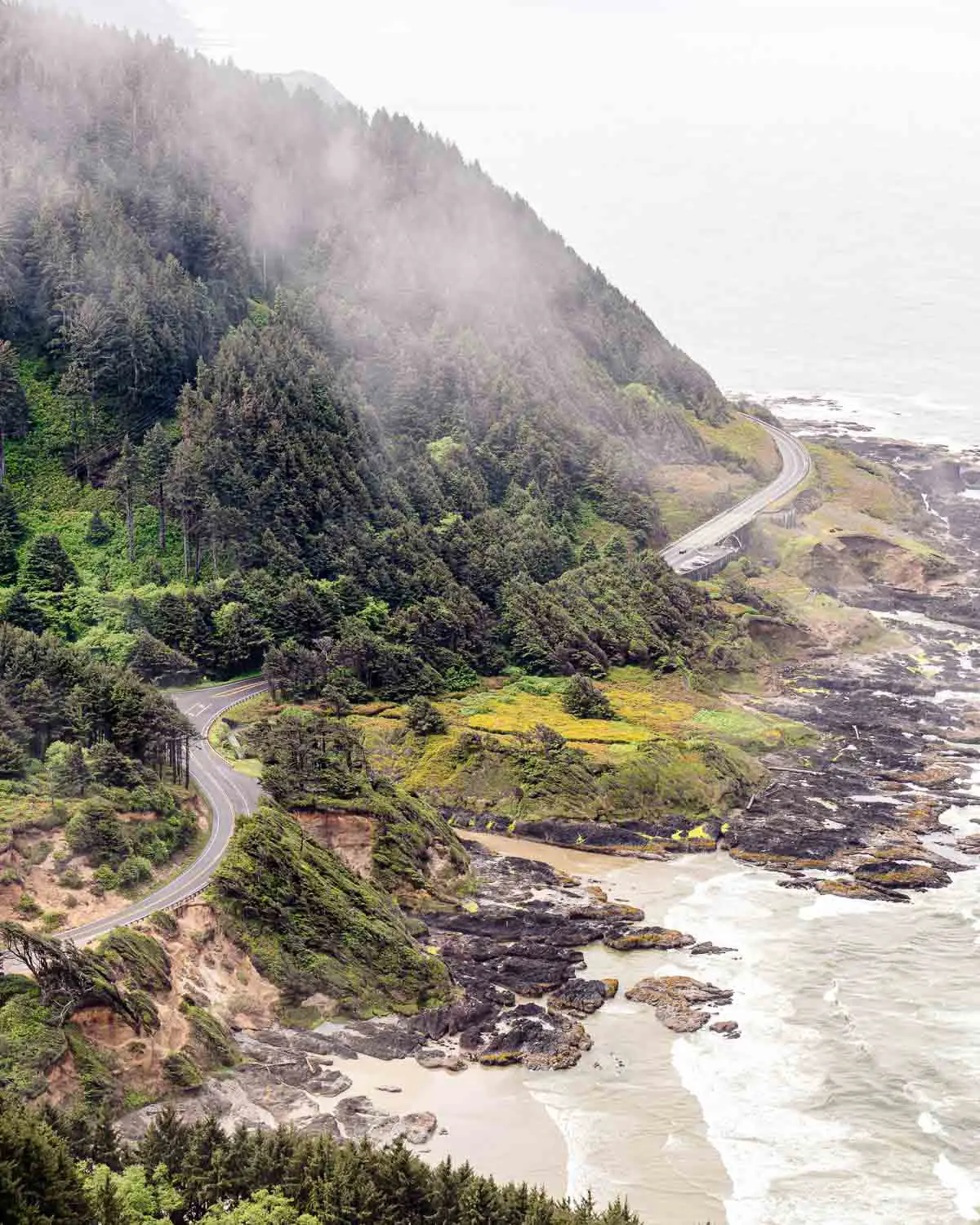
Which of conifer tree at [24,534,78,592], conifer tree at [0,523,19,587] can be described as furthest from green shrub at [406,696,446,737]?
conifer tree at [0,523,19,587]

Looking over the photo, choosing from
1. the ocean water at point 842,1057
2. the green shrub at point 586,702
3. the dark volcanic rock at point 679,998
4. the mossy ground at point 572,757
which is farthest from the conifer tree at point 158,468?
the dark volcanic rock at point 679,998

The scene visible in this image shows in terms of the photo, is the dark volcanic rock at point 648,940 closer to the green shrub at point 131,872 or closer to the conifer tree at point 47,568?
the green shrub at point 131,872

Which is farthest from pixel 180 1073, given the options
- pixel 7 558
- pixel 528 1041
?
pixel 7 558

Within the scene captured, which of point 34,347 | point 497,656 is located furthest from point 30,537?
point 497,656

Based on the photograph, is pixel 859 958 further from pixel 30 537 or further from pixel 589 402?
pixel 589 402

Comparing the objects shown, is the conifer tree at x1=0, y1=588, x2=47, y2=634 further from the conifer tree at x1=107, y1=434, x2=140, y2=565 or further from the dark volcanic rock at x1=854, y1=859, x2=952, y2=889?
the dark volcanic rock at x1=854, y1=859, x2=952, y2=889
